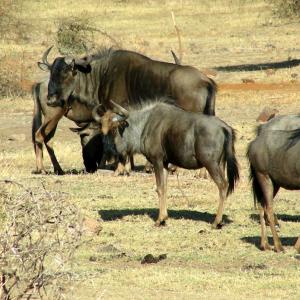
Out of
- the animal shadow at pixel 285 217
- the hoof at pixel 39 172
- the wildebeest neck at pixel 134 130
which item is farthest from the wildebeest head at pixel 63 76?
the animal shadow at pixel 285 217

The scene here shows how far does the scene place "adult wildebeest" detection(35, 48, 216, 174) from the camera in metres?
18.7

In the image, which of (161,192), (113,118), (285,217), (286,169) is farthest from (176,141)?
(286,169)

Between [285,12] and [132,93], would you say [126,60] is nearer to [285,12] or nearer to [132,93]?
[132,93]

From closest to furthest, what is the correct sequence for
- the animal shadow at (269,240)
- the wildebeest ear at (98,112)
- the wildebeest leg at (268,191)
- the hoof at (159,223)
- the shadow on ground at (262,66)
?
the wildebeest leg at (268,191) < the animal shadow at (269,240) < the hoof at (159,223) < the wildebeest ear at (98,112) < the shadow on ground at (262,66)

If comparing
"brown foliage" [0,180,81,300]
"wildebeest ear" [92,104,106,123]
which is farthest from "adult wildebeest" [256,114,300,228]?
"brown foliage" [0,180,81,300]

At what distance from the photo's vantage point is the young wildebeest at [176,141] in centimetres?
1456

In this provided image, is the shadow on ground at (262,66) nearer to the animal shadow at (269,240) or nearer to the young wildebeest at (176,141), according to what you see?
the young wildebeest at (176,141)

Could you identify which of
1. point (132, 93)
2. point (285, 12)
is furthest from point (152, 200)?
point (285, 12)

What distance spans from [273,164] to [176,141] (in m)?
2.20

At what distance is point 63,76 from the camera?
770 inches

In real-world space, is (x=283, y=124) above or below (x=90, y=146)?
above

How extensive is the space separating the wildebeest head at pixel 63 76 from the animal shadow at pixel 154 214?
13.3ft

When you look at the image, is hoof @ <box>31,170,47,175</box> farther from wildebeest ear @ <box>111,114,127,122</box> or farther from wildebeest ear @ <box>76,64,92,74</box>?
wildebeest ear @ <box>111,114,127,122</box>

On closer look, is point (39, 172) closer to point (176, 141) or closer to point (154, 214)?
point (154, 214)
